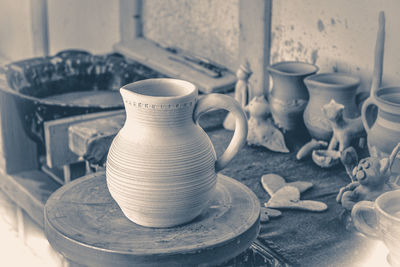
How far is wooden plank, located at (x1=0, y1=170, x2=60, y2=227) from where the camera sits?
2.88 metres

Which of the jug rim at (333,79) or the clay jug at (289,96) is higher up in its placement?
the jug rim at (333,79)

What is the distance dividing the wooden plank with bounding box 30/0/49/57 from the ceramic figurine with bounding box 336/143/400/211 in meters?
2.93

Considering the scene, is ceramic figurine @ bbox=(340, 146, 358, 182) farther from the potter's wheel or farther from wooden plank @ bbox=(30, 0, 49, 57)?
wooden plank @ bbox=(30, 0, 49, 57)

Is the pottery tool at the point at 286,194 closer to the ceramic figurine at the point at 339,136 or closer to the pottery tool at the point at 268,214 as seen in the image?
the pottery tool at the point at 268,214

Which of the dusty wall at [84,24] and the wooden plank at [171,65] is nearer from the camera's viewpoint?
the wooden plank at [171,65]

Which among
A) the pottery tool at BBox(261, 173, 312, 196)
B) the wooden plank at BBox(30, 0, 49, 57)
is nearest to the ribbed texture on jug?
the pottery tool at BBox(261, 173, 312, 196)

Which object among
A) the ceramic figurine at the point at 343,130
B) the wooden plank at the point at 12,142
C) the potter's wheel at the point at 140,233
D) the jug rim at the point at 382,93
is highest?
the jug rim at the point at 382,93

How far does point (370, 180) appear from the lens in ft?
5.39

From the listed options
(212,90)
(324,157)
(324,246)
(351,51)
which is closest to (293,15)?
(351,51)

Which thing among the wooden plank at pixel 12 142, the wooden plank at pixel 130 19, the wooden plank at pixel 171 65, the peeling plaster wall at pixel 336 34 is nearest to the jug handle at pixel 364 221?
the peeling plaster wall at pixel 336 34

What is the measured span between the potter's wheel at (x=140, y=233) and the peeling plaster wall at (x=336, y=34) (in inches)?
35.9

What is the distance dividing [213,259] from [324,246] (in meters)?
0.36

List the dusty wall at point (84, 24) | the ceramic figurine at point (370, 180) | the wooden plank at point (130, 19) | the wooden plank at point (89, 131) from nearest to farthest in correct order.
→ the ceramic figurine at point (370, 180), the wooden plank at point (89, 131), the wooden plank at point (130, 19), the dusty wall at point (84, 24)

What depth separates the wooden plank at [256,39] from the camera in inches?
102
